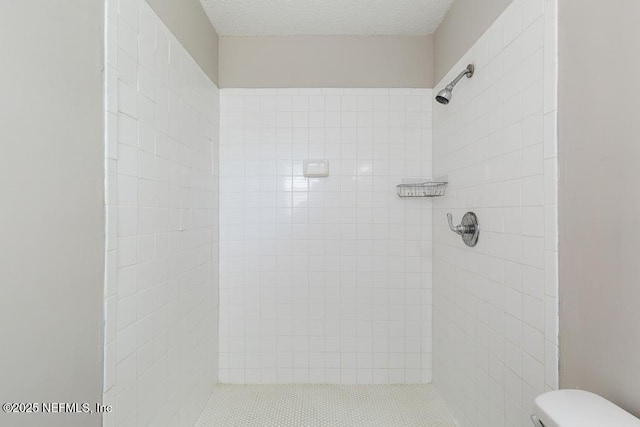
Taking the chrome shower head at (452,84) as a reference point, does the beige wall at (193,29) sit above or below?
above

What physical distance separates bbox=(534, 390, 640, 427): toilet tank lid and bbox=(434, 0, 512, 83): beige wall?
1.41 m

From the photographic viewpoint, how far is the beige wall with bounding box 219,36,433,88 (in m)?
2.35

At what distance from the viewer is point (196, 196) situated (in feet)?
6.37

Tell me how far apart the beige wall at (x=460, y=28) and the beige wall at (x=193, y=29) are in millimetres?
1463

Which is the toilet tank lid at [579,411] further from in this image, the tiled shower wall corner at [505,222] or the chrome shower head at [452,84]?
the chrome shower head at [452,84]

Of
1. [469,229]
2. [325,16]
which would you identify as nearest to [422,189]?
[469,229]

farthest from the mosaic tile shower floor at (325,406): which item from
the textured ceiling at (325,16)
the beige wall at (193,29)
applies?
the textured ceiling at (325,16)

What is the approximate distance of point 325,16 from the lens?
212cm

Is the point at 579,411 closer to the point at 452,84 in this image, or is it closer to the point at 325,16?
the point at 452,84

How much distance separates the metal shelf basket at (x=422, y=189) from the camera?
2.10m

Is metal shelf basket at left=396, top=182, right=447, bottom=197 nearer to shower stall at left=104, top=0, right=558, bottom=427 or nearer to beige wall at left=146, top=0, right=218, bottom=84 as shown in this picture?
shower stall at left=104, top=0, right=558, bottom=427

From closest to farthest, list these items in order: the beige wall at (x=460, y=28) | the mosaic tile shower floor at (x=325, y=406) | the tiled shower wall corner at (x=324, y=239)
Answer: the beige wall at (x=460, y=28), the mosaic tile shower floor at (x=325, y=406), the tiled shower wall corner at (x=324, y=239)

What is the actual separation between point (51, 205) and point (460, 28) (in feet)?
6.72

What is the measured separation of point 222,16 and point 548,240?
7.04 feet
